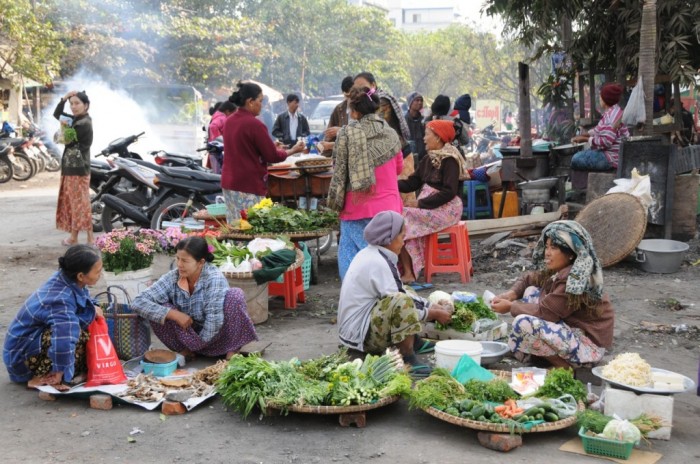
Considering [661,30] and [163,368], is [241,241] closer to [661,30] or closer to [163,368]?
[163,368]

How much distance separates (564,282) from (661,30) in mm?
6629

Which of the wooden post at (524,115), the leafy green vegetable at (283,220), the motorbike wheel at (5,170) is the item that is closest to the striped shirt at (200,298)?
the leafy green vegetable at (283,220)

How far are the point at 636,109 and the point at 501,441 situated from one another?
20.1 feet

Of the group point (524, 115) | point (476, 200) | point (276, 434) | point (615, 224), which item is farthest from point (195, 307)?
point (524, 115)

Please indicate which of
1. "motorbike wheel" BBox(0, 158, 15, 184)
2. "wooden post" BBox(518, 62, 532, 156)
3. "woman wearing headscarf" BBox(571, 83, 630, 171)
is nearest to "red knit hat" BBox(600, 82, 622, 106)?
"woman wearing headscarf" BBox(571, 83, 630, 171)

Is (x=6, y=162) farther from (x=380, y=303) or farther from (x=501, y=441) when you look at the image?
(x=501, y=441)

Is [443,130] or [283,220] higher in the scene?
[443,130]

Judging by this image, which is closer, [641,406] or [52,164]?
[641,406]

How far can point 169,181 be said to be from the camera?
392 inches

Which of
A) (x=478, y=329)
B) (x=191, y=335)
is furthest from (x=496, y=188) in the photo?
(x=191, y=335)

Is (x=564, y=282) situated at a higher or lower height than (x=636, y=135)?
lower

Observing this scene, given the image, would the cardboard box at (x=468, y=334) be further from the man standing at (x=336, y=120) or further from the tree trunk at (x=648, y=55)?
the tree trunk at (x=648, y=55)

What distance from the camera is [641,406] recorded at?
4.34m

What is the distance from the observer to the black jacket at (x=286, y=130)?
1253cm
